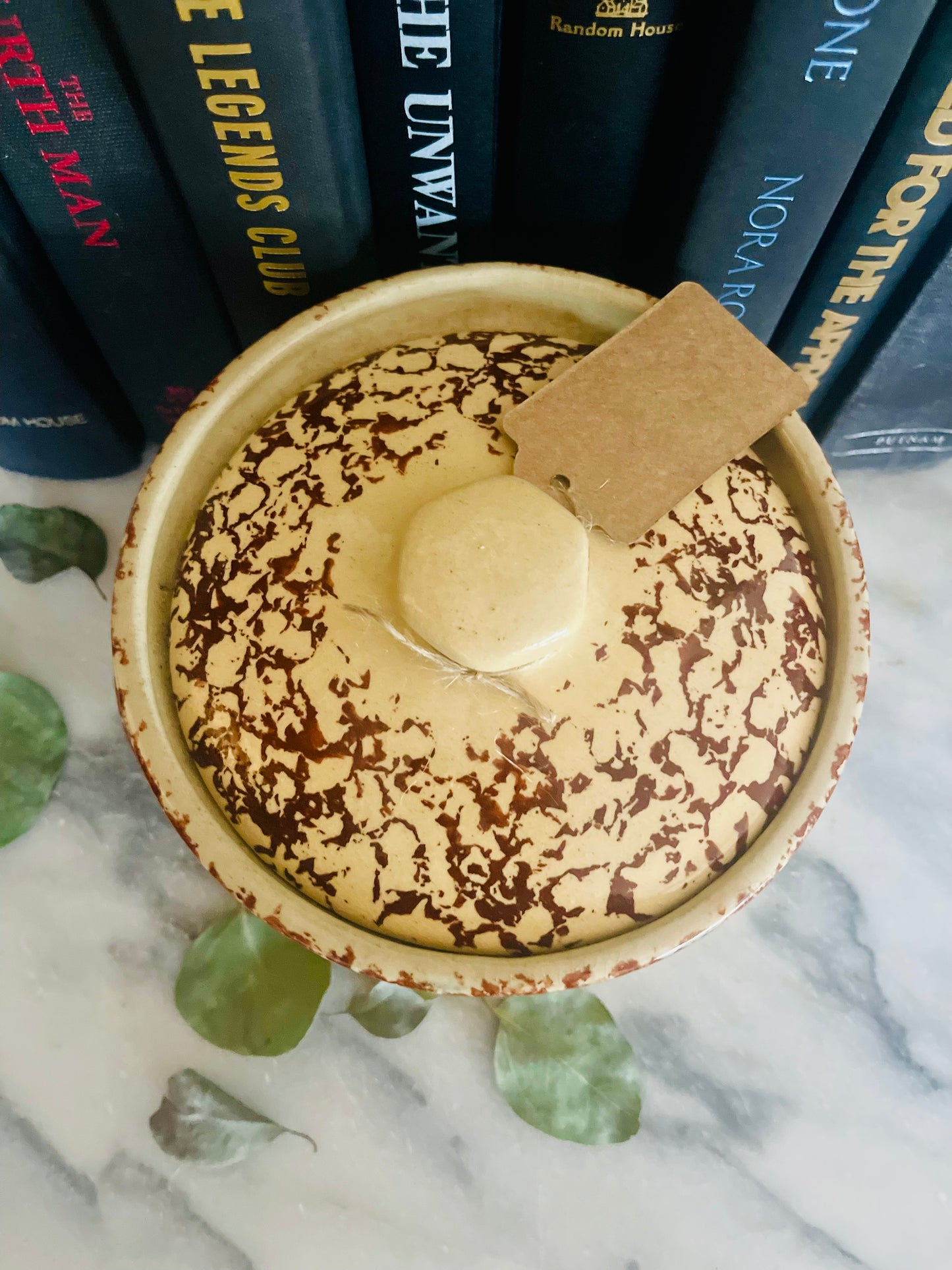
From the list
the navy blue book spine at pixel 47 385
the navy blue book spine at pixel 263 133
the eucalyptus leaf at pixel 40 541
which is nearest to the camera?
the navy blue book spine at pixel 263 133

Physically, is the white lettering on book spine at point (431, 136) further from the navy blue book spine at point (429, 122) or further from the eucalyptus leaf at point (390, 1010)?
the eucalyptus leaf at point (390, 1010)

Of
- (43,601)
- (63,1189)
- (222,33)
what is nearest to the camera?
(222,33)

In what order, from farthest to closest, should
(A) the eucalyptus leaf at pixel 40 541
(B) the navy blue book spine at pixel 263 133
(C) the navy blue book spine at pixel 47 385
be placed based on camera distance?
(A) the eucalyptus leaf at pixel 40 541, (C) the navy blue book spine at pixel 47 385, (B) the navy blue book spine at pixel 263 133

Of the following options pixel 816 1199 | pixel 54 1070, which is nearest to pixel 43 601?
pixel 54 1070

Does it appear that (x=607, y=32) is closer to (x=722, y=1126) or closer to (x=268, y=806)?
(x=268, y=806)

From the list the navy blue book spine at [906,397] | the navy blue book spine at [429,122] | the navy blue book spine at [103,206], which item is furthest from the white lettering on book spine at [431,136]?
the navy blue book spine at [906,397]

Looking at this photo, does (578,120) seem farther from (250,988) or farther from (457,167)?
(250,988)

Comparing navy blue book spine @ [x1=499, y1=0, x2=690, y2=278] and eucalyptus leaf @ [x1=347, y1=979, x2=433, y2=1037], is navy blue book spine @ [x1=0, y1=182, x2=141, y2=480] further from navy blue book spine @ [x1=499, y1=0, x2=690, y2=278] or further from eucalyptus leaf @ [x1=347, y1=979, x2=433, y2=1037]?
eucalyptus leaf @ [x1=347, y1=979, x2=433, y2=1037]

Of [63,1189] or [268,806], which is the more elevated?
[268,806]

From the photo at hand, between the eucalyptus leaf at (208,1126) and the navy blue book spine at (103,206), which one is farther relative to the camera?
the eucalyptus leaf at (208,1126)
